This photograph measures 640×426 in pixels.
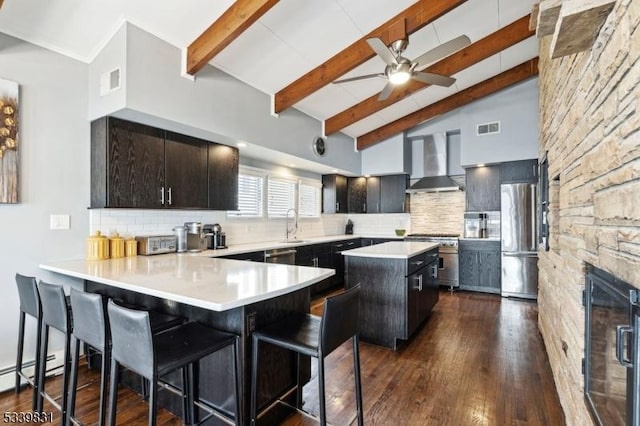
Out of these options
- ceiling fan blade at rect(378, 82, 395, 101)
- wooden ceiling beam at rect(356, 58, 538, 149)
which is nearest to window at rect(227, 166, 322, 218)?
wooden ceiling beam at rect(356, 58, 538, 149)

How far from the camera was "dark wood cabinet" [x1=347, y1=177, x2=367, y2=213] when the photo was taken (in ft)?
22.0

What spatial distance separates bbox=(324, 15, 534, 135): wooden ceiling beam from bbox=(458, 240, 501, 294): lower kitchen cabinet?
2771 millimetres

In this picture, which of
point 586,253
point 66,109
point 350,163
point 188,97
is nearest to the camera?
point 586,253

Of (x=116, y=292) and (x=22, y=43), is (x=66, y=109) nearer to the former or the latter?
(x=22, y=43)

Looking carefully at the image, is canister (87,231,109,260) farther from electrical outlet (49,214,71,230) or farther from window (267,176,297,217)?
window (267,176,297,217)

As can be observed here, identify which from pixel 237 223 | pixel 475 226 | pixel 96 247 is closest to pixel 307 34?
pixel 237 223

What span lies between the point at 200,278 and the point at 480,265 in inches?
193

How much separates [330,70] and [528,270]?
4242 mm

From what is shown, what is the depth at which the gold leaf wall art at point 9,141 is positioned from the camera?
238 centimetres

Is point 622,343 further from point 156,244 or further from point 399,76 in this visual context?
point 156,244

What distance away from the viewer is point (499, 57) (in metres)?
4.51

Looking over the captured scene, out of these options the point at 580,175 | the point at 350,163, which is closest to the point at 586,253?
the point at 580,175

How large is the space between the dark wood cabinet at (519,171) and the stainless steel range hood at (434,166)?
86 cm

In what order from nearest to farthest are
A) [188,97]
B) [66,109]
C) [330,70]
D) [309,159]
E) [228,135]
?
[66,109] < [188,97] < [228,135] < [330,70] < [309,159]
